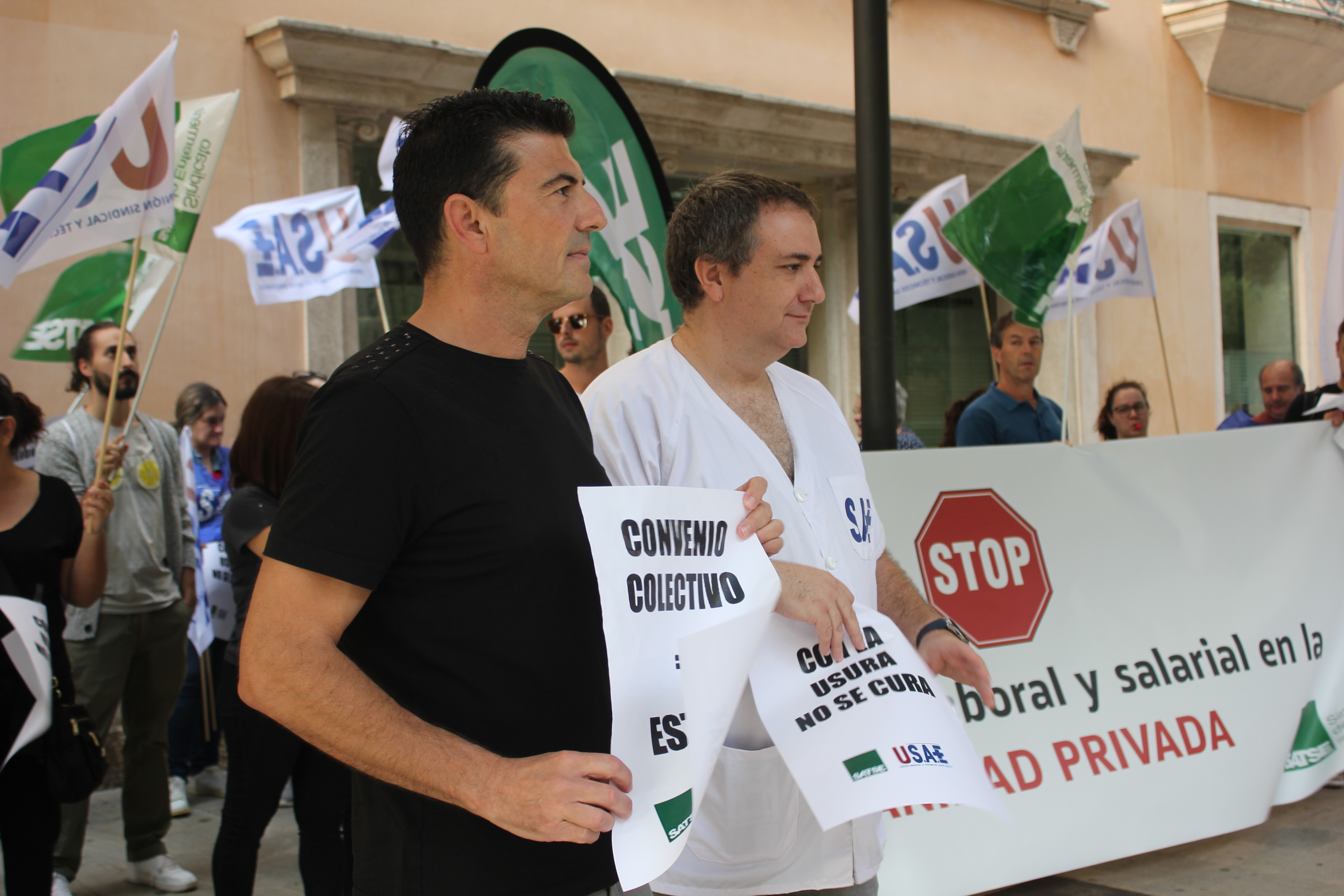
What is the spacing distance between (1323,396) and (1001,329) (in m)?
1.53

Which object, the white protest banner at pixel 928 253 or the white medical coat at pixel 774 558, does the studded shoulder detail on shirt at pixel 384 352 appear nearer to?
the white medical coat at pixel 774 558

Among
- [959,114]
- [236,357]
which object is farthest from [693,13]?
[236,357]

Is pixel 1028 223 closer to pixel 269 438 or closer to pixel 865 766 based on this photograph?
pixel 269 438

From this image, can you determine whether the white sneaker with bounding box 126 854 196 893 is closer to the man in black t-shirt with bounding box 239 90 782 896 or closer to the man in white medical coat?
A: the man in white medical coat

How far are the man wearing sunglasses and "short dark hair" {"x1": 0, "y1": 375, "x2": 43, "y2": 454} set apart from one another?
181 centimetres

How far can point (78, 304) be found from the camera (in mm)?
5301

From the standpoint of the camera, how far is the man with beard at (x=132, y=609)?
4.50m

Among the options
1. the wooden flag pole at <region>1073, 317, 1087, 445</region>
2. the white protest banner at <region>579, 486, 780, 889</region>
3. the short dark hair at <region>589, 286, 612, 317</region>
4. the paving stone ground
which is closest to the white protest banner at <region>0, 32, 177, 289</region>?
the short dark hair at <region>589, 286, 612, 317</region>

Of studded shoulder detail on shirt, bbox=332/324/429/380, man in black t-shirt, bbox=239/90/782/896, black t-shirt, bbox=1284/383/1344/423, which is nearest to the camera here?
man in black t-shirt, bbox=239/90/782/896

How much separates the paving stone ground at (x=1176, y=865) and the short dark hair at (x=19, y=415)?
1.83 metres

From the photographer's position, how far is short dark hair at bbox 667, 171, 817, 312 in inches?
92.8

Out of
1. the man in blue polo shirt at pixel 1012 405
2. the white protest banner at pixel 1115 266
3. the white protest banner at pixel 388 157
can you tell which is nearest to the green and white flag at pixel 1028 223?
the man in blue polo shirt at pixel 1012 405

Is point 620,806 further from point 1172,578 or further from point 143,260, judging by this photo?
point 143,260

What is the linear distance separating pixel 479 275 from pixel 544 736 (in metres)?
0.68
